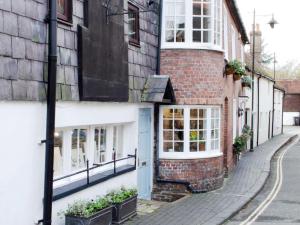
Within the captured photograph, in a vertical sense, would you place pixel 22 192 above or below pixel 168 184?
above

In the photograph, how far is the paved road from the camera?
12.0m

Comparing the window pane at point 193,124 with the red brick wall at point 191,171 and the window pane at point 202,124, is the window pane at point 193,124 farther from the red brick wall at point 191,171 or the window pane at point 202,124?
the red brick wall at point 191,171

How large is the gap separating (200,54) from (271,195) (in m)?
4.70

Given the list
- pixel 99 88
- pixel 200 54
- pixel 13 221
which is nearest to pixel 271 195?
pixel 200 54

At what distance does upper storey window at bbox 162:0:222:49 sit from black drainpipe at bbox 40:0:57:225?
6706 mm

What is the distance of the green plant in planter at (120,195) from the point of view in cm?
1064

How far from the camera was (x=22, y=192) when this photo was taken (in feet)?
25.9

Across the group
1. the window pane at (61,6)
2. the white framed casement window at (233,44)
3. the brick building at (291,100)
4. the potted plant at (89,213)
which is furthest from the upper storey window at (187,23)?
the brick building at (291,100)

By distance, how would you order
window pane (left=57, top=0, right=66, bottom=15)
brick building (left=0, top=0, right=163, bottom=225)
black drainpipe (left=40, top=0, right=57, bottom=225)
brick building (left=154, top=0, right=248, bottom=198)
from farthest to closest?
brick building (left=154, top=0, right=248, bottom=198), window pane (left=57, top=0, right=66, bottom=15), black drainpipe (left=40, top=0, right=57, bottom=225), brick building (left=0, top=0, right=163, bottom=225)

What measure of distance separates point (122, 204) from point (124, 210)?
0.18 m

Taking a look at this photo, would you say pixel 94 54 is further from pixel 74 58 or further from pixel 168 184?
pixel 168 184

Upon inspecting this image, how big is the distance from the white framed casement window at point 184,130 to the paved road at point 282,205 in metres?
2.27

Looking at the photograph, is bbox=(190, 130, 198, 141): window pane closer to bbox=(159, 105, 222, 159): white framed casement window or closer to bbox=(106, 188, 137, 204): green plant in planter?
bbox=(159, 105, 222, 159): white framed casement window

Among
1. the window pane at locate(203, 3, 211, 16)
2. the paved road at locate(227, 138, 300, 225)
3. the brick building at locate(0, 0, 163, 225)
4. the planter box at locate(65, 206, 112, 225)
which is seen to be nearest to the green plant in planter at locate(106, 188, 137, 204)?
the brick building at locate(0, 0, 163, 225)
